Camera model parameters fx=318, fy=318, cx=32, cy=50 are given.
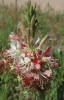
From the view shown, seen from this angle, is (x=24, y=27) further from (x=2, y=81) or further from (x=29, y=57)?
(x=2, y=81)

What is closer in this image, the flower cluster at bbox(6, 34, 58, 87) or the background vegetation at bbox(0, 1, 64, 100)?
the flower cluster at bbox(6, 34, 58, 87)

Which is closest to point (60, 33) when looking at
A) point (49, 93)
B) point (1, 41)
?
point (1, 41)

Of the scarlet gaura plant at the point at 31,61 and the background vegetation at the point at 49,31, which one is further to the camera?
the background vegetation at the point at 49,31

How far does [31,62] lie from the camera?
76.9 inches

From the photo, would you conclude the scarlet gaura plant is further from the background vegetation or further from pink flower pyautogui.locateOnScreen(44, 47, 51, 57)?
the background vegetation

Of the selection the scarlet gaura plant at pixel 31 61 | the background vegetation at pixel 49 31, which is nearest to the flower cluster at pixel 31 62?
the scarlet gaura plant at pixel 31 61

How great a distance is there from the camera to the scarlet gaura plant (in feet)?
6.33

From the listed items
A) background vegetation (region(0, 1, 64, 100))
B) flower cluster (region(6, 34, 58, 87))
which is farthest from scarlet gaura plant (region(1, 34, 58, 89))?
background vegetation (region(0, 1, 64, 100))

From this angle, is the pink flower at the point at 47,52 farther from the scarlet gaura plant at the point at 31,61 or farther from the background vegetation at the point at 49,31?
the background vegetation at the point at 49,31

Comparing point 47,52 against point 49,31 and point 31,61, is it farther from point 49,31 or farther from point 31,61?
point 49,31

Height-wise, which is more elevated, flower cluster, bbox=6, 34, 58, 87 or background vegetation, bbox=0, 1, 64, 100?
flower cluster, bbox=6, 34, 58, 87

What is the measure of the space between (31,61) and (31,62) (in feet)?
0.06

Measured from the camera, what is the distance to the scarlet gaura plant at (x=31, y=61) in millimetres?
1929

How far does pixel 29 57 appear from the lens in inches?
77.0
